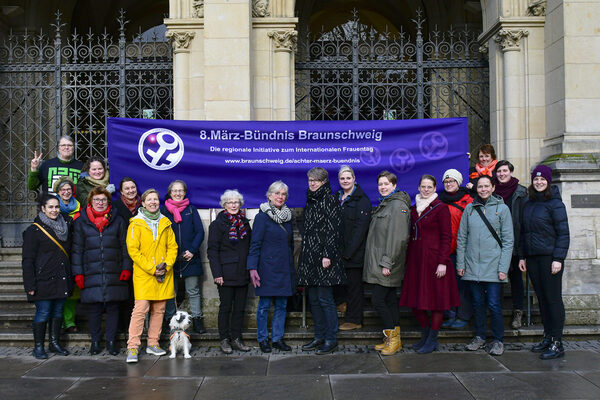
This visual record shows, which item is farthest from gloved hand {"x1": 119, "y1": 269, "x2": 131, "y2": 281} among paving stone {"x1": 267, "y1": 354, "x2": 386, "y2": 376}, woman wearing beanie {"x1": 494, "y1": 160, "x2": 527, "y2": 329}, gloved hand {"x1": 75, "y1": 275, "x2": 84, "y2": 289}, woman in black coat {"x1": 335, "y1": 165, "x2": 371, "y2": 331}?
woman wearing beanie {"x1": 494, "y1": 160, "x2": 527, "y2": 329}

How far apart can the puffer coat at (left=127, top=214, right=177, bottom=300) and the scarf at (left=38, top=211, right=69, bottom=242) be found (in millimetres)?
784

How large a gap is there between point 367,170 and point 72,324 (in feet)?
13.0

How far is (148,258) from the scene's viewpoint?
6.29 metres

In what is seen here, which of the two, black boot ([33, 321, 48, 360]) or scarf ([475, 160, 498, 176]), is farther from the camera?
scarf ([475, 160, 498, 176])

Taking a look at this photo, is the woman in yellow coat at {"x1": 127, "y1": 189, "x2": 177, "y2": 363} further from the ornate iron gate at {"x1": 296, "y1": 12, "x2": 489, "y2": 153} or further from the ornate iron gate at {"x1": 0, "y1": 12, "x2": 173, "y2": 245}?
the ornate iron gate at {"x1": 296, "y1": 12, "x2": 489, "y2": 153}

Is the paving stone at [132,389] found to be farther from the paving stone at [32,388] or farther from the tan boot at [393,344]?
the tan boot at [393,344]

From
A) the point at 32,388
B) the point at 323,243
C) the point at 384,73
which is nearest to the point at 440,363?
the point at 323,243

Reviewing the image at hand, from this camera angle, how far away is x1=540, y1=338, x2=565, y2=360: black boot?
614 cm

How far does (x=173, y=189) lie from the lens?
682cm

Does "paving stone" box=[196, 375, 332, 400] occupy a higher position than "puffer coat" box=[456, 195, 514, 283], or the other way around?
"puffer coat" box=[456, 195, 514, 283]

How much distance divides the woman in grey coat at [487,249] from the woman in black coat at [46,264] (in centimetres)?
428

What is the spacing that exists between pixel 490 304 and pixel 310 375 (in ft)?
6.99

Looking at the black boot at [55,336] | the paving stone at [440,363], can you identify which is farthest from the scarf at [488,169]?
the black boot at [55,336]

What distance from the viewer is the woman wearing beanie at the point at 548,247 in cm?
614
